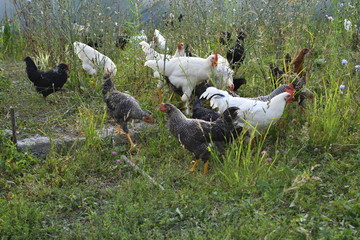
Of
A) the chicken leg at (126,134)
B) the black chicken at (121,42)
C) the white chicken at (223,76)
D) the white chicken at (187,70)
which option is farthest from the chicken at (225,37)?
the chicken leg at (126,134)

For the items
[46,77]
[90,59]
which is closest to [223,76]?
[90,59]

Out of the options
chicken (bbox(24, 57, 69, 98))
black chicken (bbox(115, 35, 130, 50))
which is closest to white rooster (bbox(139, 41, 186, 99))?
black chicken (bbox(115, 35, 130, 50))

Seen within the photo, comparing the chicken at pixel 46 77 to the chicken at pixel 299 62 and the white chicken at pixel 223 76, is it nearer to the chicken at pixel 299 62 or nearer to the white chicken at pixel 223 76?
the white chicken at pixel 223 76

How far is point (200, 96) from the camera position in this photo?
5.66m

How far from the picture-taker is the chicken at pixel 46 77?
19.7 feet

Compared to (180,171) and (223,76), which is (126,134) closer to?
(180,171)

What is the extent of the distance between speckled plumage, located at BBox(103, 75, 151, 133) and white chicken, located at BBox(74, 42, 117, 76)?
1.08 meters

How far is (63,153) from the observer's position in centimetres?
491

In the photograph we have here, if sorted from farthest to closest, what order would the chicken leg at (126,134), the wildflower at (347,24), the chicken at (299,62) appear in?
1. the wildflower at (347,24)
2. the chicken at (299,62)
3. the chicken leg at (126,134)

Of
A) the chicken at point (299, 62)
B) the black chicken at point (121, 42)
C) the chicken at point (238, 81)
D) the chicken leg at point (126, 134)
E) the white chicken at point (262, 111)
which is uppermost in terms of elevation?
the chicken at point (299, 62)

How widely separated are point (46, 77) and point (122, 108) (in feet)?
5.07

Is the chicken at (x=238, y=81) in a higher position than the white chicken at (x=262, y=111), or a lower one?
lower

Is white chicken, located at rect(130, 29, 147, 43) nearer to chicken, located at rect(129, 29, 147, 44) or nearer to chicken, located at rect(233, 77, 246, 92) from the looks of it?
chicken, located at rect(129, 29, 147, 44)

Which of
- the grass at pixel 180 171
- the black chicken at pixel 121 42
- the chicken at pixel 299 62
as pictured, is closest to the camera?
the grass at pixel 180 171
